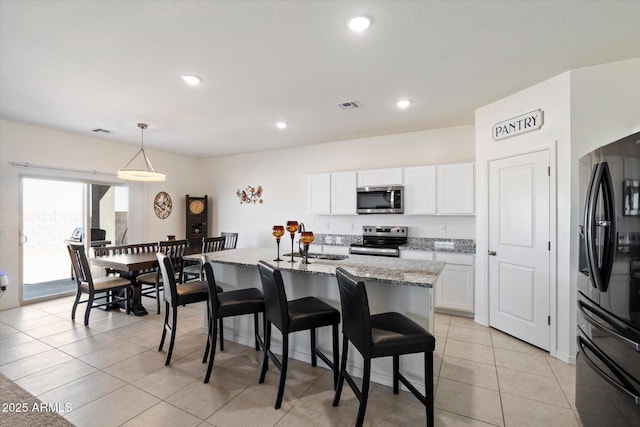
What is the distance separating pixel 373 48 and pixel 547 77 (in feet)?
5.88

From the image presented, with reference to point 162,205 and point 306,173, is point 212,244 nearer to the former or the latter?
point 162,205

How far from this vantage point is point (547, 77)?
2801 mm

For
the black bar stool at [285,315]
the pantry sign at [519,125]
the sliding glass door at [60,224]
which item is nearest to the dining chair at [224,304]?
the black bar stool at [285,315]

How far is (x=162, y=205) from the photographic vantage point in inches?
241

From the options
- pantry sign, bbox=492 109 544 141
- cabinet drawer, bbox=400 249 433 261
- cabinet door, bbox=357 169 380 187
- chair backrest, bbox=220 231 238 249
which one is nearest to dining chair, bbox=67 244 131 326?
chair backrest, bbox=220 231 238 249

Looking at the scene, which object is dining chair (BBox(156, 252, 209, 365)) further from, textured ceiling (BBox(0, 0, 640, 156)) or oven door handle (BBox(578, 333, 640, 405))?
oven door handle (BBox(578, 333, 640, 405))

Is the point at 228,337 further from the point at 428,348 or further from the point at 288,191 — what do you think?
the point at 288,191

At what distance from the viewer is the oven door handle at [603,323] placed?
1309mm

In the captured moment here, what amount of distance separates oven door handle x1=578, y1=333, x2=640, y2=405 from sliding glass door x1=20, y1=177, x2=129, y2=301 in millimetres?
5895

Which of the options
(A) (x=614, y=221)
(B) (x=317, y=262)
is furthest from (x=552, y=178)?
(B) (x=317, y=262)

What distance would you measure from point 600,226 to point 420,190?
2.67 m

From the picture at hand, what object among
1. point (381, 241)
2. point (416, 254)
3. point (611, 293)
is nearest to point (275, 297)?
point (611, 293)

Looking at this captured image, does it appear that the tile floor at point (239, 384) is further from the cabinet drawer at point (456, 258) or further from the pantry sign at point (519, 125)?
the pantry sign at point (519, 125)

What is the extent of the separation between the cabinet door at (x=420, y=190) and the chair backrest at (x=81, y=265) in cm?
424
